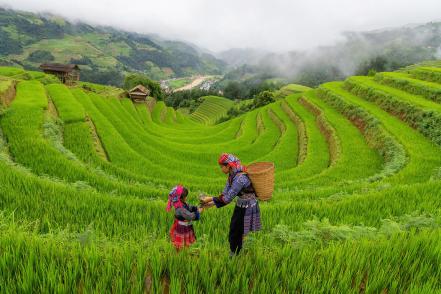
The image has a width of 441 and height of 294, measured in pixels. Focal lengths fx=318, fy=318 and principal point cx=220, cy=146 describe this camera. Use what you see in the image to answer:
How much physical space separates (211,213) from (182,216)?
2.70m

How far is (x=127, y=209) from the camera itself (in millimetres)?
7492

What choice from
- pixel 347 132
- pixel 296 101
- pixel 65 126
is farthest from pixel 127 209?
pixel 296 101

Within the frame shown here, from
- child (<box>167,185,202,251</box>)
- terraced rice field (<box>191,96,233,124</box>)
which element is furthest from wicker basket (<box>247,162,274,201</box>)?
terraced rice field (<box>191,96,233,124</box>)

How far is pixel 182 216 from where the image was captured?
4.95 m

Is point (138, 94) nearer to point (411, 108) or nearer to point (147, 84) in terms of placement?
point (147, 84)

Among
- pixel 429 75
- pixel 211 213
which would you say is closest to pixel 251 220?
pixel 211 213

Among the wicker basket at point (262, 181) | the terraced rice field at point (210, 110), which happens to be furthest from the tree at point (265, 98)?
the wicker basket at point (262, 181)

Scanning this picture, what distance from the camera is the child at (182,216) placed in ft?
16.1

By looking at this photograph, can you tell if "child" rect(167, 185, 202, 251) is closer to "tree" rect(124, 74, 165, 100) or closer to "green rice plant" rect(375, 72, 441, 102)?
"green rice plant" rect(375, 72, 441, 102)

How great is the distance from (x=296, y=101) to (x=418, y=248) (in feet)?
126

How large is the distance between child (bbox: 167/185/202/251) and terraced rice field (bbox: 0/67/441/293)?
23 cm

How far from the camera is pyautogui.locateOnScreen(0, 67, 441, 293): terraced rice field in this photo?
10.0 ft

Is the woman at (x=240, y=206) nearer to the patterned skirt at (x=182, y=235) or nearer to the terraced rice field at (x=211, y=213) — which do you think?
the terraced rice field at (x=211, y=213)

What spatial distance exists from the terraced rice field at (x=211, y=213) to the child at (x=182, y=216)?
0.23 m
